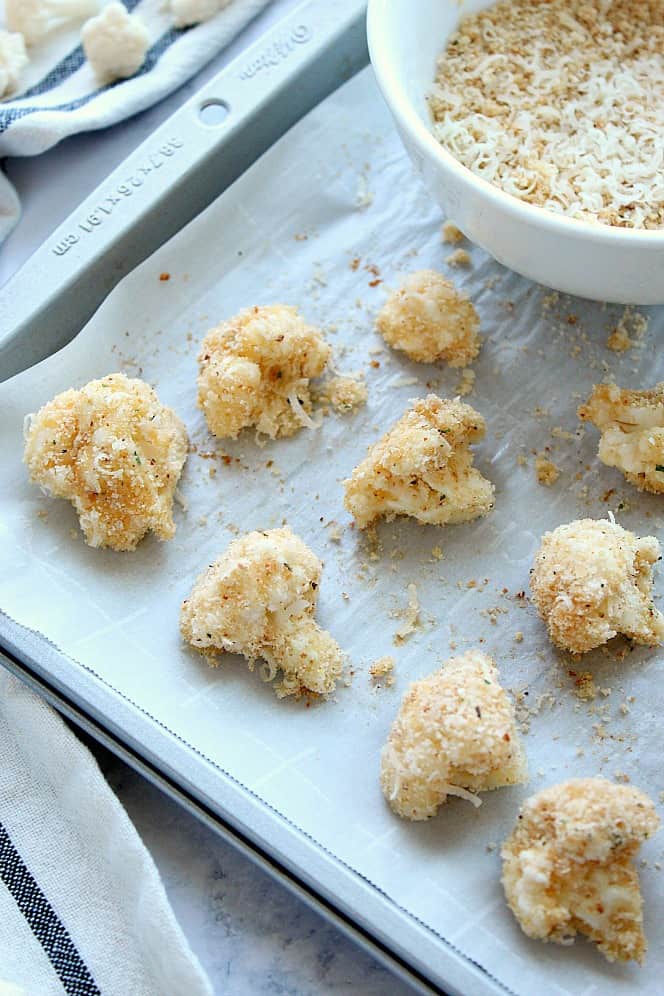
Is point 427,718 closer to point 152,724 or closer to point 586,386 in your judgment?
point 152,724

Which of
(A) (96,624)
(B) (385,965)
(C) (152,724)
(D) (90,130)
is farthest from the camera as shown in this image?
(D) (90,130)

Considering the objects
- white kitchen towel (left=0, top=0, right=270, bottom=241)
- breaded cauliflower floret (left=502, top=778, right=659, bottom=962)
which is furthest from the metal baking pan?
white kitchen towel (left=0, top=0, right=270, bottom=241)

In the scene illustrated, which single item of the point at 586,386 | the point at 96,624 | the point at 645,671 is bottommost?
the point at 645,671

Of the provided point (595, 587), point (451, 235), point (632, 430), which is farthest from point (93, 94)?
point (595, 587)

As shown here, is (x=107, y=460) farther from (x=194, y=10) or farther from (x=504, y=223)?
(x=194, y=10)

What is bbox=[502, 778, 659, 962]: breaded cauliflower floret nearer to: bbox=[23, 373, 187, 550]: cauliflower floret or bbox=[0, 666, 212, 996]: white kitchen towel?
bbox=[0, 666, 212, 996]: white kitchen towel

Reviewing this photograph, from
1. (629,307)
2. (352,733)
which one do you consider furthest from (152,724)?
(629,307)
